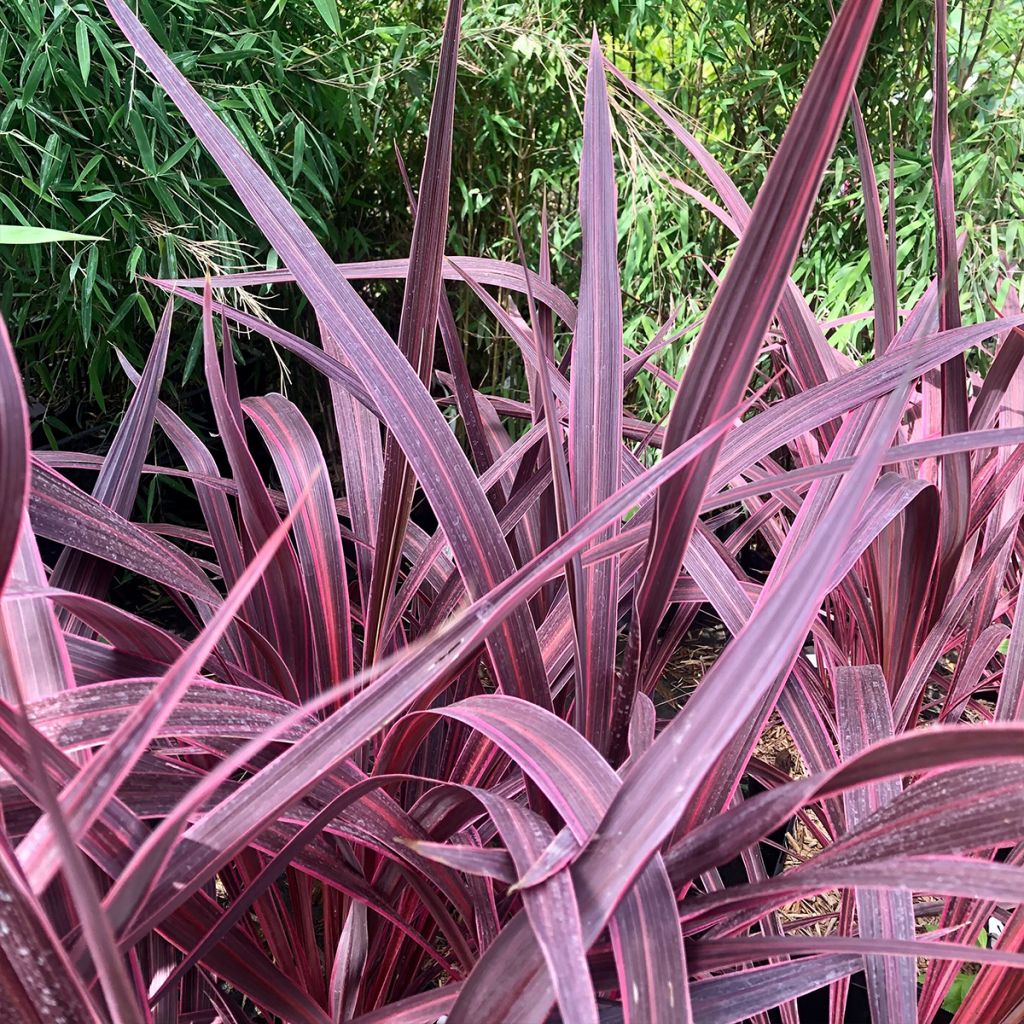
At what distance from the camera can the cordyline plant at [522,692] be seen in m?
0.21

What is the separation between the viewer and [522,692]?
1.17 feet

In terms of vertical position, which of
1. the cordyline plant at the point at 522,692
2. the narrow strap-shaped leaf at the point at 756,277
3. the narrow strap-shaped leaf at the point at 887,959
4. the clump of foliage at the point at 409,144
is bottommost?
the narrow strap-shaped leaf at the point at 887,959

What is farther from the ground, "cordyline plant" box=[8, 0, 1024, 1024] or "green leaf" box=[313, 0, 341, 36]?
"green leaf" box=[313, 0, 341, 36]

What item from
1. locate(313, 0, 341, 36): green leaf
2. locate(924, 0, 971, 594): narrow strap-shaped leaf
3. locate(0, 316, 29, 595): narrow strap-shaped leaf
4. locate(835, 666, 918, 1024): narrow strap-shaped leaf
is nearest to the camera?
locate(0, 316, 29, 595): narrow strap-shaped leaf

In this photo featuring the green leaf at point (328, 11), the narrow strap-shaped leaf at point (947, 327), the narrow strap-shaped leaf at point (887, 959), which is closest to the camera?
the narrow strap-shaped leaf at point (887, 959)

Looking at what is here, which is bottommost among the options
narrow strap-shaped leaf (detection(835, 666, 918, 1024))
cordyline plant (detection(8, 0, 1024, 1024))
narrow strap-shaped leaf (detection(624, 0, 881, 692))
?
narrow strap-shaped leaf (detection(835, 666, 918, 1024))

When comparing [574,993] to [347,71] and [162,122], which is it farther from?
[347,71]

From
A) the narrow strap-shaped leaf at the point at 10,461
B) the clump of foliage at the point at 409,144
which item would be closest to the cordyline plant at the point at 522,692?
the narrow strap-shaped leaf at the point at 10,461

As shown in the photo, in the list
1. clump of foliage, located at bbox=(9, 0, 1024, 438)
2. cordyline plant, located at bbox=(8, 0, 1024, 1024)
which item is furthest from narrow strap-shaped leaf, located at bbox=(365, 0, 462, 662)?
clump of foliage, located at bbox=(9, 0, 1024, 438)

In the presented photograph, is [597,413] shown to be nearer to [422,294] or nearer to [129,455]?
Answer: [422,294]

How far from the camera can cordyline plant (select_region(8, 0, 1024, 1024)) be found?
21cm

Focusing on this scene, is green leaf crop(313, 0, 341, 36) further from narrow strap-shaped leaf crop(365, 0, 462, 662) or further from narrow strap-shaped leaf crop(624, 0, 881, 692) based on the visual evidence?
narrow strap-shaped leaf crop(624, 0, 881, 692)

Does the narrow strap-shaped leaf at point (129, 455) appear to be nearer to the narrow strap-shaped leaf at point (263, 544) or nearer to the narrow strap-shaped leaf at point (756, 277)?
the narrow strap-shaped leaf at point (263, 544)

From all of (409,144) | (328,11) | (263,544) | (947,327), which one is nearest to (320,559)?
(263,544)
